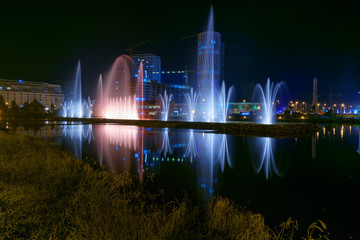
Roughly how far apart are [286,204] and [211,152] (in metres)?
7.09

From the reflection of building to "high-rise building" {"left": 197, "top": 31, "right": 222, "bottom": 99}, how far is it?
3071 inches

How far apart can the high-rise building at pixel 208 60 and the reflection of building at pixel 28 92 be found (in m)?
78.0

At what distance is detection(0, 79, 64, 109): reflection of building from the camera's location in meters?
107

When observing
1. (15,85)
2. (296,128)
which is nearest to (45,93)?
(15,85)

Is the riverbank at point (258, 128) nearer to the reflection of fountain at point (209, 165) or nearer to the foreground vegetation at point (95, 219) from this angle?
the reflection of fountain at point (209, 165)

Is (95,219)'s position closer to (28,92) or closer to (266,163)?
(266,163)

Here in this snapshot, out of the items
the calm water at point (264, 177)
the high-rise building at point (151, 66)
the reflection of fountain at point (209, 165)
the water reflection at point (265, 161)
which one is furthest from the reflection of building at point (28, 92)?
the water reflection at point (265, 161)

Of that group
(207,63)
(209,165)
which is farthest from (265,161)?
(207,63)

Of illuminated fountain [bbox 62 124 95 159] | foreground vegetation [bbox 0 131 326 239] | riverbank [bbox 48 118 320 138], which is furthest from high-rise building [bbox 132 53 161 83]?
foreground vegetation [bbox 0 131 326 239]

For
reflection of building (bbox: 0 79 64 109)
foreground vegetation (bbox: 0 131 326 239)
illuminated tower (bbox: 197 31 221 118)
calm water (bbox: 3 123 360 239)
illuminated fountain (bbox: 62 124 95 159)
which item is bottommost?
calm water (bbox: 3 123 360 239)

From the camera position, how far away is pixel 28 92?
114188 millimetres

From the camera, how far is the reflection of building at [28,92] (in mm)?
106750

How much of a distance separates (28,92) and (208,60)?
87693 millimetres

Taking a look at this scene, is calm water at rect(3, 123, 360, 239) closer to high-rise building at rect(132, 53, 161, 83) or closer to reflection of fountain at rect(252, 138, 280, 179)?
reflection of fountain at rect(252, 138, 280, 179)
